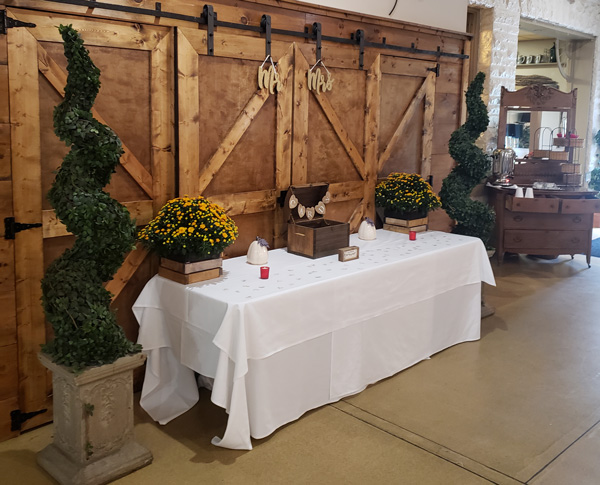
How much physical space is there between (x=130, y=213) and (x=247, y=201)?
87 cm

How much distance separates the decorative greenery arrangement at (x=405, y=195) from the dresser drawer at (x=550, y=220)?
7.58 ft

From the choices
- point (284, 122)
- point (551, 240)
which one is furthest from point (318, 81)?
point (551, 240)

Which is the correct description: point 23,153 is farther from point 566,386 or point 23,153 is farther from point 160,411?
point 566,386

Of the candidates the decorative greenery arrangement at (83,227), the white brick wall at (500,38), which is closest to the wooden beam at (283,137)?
the decorative greenery arrangement at (83,227)

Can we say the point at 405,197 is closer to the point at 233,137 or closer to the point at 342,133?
the point at 342,133

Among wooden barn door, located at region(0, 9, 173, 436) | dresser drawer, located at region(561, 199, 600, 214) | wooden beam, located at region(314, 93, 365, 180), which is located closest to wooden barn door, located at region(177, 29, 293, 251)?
wooden barn door, located at region(0, 9, 173, 436)

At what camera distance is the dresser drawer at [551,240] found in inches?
281

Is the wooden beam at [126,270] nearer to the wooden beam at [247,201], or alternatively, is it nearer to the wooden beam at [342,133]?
the wooden beam at [247,201]

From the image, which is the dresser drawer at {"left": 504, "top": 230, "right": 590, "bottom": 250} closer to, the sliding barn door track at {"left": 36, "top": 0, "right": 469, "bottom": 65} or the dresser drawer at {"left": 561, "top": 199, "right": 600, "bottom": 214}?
the dresser drawer at {"left": 561, "top": 199, "right": 600, "bottom": 214}

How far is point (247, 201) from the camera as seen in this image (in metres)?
4.29

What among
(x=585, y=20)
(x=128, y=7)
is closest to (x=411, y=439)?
(x=128, y=7)

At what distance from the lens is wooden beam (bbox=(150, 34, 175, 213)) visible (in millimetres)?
3703

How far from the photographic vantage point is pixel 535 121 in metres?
8.43

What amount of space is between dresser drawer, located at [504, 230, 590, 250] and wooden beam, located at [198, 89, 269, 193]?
13.2ft
